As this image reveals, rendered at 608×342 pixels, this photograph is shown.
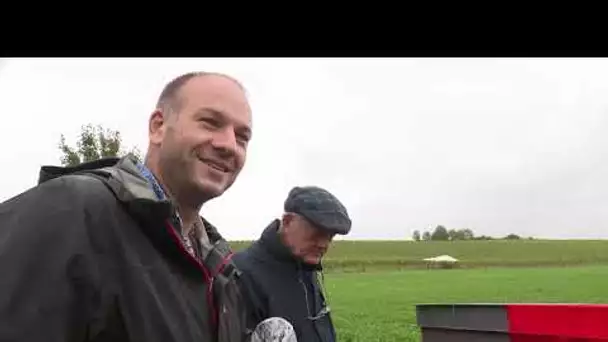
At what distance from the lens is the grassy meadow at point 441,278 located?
Result: 52.8 feet

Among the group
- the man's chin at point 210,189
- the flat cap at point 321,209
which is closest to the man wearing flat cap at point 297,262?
the flat cap at point 321,209

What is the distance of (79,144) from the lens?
12.4 meters

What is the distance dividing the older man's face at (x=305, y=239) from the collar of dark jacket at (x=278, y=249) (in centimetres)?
3

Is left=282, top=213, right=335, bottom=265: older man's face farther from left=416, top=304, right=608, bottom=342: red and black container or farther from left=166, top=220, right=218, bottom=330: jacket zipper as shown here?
left=166, top=220, right=218, bottom=330: jacket zipper

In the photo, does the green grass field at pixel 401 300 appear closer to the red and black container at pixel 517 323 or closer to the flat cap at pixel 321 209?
the flat cap at pixel 321 209

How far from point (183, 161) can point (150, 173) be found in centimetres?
8

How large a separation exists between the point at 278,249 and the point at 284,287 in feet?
0.77

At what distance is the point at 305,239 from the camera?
3.44 metres

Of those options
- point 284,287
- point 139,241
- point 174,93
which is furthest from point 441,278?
point 139,241

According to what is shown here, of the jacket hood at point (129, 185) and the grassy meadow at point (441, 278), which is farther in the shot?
the grassy meadow at point (441, 278)

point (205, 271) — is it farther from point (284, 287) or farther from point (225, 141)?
point (284, 287)

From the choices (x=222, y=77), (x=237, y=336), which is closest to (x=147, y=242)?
(x=237, y=336)

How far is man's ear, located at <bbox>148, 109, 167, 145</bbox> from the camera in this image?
65.4 inches

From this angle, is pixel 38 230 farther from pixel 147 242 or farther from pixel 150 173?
pixel 150 173
